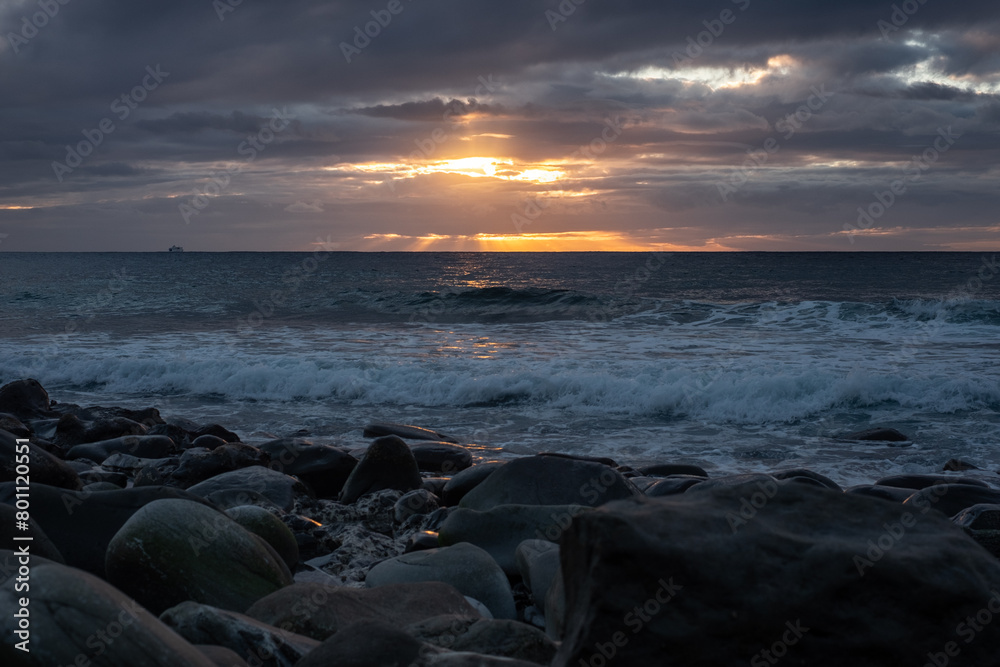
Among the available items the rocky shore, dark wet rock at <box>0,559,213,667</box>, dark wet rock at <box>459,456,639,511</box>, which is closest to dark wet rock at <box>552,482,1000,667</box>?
the rocky shore

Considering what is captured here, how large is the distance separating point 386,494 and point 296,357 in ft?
31.7

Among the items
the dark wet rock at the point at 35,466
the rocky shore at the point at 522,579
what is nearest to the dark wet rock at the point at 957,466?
the rocky shore at the point at 522,579

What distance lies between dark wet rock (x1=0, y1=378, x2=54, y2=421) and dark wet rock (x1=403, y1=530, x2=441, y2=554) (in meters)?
8.69

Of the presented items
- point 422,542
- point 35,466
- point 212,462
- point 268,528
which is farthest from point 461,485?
point 35,466

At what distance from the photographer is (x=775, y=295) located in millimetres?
40094

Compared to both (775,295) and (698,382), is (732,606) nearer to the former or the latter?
(698,382)

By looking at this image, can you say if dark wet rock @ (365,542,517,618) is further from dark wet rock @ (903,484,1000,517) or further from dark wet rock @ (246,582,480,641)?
dark wet rock @ (903,484,1000,517)

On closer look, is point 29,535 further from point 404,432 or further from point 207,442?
point 404,432

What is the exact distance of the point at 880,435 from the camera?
33.2 feet

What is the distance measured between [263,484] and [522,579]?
2.88 meters

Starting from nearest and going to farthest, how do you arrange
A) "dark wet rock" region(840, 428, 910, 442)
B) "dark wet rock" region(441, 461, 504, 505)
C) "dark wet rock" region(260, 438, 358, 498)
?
"dark wet rock" region(441, 461, 504, 505)
"dark wet rock" region(260, 438, 358, 498)
"dark wet rock" region(840, 428, 910, 442)

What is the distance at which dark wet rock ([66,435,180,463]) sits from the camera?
861 cm

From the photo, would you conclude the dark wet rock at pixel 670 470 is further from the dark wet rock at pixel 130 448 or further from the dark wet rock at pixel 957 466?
the dark wet rock at pixel 130 448

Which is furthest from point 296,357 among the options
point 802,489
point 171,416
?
point 802,489
